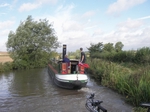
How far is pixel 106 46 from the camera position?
40.2 m

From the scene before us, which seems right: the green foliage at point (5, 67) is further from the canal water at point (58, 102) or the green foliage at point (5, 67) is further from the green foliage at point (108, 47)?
the green foliage at point (108, 47)

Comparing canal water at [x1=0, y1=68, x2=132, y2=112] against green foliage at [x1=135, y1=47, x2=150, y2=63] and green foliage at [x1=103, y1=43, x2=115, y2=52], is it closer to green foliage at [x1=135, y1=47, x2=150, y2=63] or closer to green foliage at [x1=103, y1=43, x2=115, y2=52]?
green foliage at [x1=135, y1=47, x2=150, y2=63]

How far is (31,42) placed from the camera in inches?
1137

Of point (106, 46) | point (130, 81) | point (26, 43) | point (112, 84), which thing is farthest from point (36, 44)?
point (130, 81)

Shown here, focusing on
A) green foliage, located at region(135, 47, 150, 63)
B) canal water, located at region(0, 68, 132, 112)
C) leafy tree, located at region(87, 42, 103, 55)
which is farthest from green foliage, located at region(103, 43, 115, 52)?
canal water, located at region(0, 68, 132, 112)

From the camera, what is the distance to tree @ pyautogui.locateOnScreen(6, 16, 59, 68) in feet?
92.5

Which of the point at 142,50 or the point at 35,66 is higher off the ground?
the point at 142,50

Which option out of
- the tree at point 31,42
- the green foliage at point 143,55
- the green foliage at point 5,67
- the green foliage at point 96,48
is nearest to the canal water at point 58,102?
the green foliage at point 143,55

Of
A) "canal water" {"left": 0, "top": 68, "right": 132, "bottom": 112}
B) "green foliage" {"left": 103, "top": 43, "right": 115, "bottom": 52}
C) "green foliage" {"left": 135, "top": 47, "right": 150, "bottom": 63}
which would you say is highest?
"green foliage" {"left": 103, "top": 43, "right": 115, "bottom": 52}

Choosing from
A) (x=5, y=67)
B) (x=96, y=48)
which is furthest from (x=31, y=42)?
(x=96, y=48)

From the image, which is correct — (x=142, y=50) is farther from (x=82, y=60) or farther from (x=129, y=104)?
(x=129, y=104)

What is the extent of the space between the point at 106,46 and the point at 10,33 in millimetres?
20701

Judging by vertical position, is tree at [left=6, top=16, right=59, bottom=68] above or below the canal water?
above

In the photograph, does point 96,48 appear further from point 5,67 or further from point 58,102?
point 58,102
